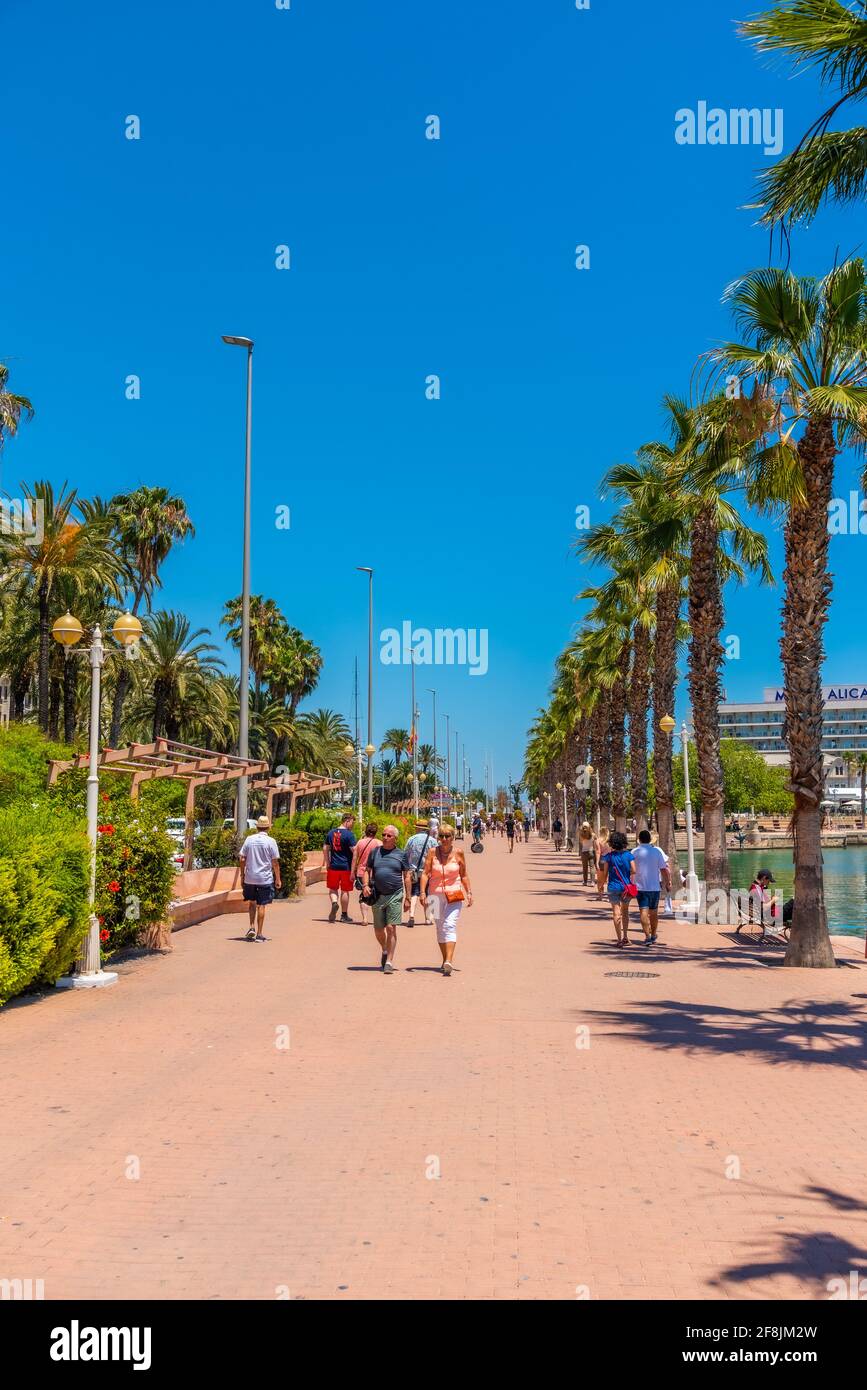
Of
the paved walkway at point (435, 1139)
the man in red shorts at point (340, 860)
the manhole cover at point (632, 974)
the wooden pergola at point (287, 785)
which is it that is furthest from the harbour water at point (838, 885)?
the wooden pergola at point (287, 785)

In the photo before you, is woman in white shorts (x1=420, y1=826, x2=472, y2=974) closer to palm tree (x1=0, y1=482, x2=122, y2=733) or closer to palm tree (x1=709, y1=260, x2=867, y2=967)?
palm tree (x1=709, y1=260, x2=867, y2=967)

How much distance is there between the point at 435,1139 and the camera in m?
6.29

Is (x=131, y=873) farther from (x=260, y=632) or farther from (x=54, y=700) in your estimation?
(x=260, y=632)

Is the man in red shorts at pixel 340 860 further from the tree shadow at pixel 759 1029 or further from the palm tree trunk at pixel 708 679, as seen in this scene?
the tree shadow at pixel 759 1029

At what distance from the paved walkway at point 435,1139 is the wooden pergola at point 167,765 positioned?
4.98 m

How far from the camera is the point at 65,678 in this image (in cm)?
3800

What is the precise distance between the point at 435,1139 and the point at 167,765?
Answer: 14.0 meters

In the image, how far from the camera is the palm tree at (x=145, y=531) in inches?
1721

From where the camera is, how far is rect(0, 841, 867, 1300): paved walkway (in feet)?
14.7

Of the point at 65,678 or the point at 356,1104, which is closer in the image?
the point at 356,1104
